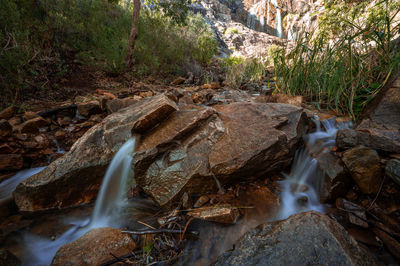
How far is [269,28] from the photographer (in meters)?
28.9

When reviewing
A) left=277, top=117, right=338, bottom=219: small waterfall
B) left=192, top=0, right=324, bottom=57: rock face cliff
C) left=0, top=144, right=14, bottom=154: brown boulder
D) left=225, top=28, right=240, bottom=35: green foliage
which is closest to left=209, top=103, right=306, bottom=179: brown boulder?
left=277, top=117, right=338, bottom=219: small waterfall

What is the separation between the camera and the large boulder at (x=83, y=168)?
1764mm

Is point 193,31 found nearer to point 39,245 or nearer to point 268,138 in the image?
point 268,138

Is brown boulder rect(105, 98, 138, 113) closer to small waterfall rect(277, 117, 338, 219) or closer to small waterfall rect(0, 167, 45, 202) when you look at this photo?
small waterfall rect(0, 167, 45, 202)

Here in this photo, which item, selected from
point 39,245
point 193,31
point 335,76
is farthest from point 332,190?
point 193,31

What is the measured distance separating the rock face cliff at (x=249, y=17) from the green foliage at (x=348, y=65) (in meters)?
18.5

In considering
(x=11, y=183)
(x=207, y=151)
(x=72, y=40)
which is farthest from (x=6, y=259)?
(x=72, y=40)

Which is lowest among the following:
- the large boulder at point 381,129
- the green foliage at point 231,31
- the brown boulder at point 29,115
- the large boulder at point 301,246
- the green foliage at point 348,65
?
the large boulder at point 301,246

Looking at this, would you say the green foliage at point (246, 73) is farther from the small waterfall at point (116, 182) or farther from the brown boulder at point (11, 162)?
the brown boulder at point (11, 162)

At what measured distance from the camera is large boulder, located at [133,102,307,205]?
1.68 metres

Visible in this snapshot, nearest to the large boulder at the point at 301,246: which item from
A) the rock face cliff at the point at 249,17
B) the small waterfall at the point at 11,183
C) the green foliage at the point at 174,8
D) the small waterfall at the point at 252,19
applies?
the small waterfall at the point at 11,183

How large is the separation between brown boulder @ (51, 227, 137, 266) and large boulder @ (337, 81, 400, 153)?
2.24 meters

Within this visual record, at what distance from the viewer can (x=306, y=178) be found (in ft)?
6.15

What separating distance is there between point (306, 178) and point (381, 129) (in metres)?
0.89
